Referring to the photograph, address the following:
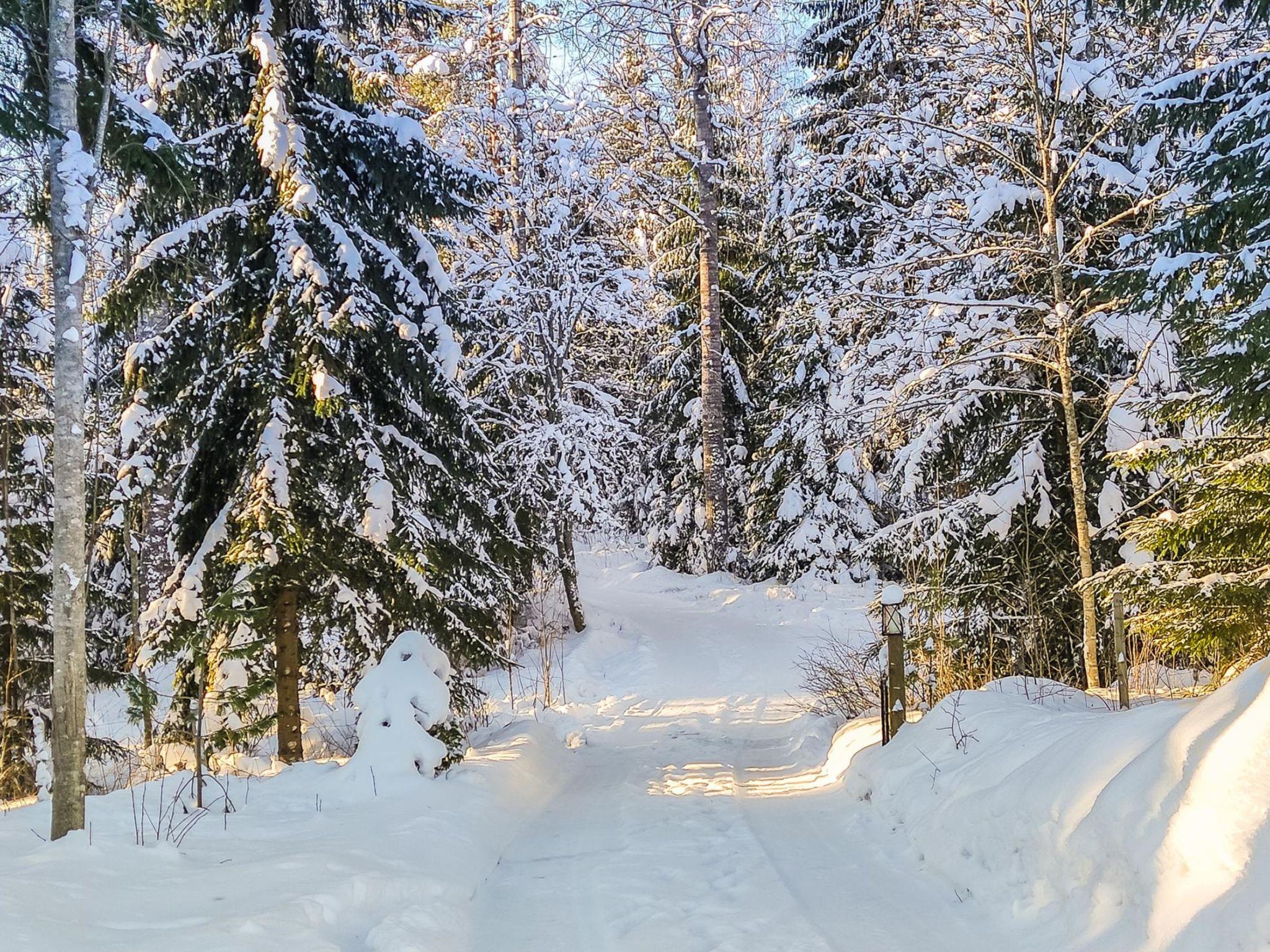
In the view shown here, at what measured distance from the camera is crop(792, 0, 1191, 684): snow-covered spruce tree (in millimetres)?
8109

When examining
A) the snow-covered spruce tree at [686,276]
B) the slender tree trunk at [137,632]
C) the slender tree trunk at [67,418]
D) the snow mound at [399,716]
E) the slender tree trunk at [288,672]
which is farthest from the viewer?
the snow-covered spruce tree at [686,276]

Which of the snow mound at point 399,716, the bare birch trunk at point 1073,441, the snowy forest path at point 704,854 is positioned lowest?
the snowy forest path at point 704,854

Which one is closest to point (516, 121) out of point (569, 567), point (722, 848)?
point (569, 567)

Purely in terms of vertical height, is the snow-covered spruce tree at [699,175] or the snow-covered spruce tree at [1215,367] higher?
the snow-covered spruce tree at [699,175]

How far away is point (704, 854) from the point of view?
5.28 meters

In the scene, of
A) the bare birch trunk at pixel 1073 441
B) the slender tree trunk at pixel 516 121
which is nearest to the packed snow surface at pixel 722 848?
the bare birch trunk at pixel 1073 441

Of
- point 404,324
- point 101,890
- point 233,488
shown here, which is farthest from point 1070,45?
point 101,890

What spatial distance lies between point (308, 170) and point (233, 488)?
311 centimetres

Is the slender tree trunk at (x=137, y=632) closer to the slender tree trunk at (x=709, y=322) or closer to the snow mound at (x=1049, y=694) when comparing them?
the snow mound at (x=1049, y=694)

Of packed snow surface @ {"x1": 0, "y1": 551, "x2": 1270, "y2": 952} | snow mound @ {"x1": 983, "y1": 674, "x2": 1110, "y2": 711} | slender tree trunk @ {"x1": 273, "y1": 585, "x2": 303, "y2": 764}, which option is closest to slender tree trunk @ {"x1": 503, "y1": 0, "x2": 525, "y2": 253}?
slender tree trunk @ {"x1": 273, "y1": 585, "x2": 303, "y2": 764}

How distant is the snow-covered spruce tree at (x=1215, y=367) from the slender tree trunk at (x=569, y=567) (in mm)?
10147

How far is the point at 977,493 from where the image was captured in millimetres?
9234

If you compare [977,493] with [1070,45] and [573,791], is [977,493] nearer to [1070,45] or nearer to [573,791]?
[1070,45]

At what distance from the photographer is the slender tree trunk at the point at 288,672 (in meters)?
8.22
